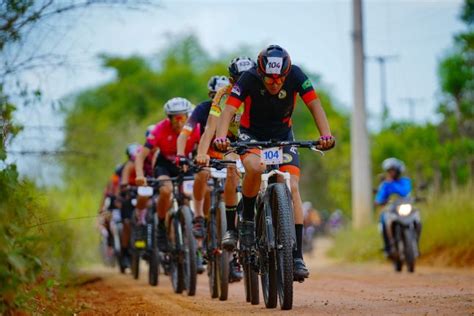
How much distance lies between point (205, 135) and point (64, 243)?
2.30 metres

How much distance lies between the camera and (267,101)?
408 inches

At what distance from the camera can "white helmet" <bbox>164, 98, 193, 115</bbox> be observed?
1489cm

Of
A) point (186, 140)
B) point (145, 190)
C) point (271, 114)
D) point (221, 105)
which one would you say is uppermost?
point (221, 105)

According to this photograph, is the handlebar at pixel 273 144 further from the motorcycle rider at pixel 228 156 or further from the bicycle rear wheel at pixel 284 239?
the motorcycle rider at pixel 228 156

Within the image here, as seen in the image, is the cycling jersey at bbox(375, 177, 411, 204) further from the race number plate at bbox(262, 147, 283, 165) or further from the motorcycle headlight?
the race number plate at bbox(262, 147, 283, 165)

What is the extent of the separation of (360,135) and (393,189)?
365 inches

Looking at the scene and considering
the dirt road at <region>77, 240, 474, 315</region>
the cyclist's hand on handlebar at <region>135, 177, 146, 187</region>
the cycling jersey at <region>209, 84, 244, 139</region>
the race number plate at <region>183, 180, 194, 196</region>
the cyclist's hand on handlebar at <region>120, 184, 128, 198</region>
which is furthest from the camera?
the cyclist's hand on handlebar at <region>120, 184, 128, 198</region>

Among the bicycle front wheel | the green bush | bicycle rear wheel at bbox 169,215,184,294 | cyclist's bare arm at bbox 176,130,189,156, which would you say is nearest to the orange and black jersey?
the green bush

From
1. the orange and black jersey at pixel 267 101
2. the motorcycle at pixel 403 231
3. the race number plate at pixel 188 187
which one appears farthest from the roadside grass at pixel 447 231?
the orange and black jersey at pixel 267 101

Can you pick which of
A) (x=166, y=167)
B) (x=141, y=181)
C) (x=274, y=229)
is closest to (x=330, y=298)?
(x=274, y=229)

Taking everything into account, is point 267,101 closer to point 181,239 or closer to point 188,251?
point 188,251

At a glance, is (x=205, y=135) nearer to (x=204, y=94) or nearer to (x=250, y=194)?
(x=250, y=194)

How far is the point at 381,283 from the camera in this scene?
48.0 feet

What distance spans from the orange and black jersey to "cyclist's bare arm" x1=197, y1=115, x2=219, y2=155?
0.42 meters
